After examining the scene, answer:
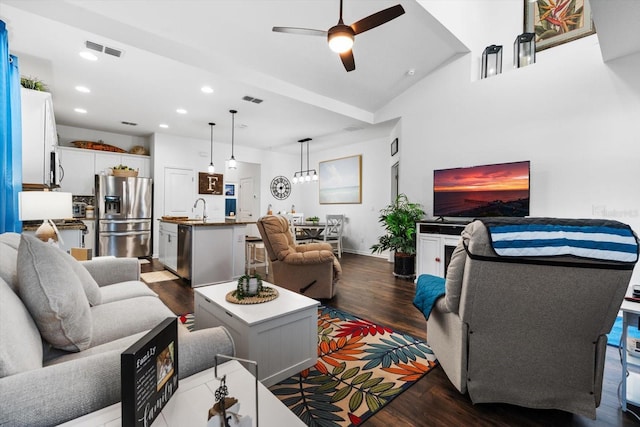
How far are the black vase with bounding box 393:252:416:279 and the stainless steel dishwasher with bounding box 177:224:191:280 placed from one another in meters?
3.20

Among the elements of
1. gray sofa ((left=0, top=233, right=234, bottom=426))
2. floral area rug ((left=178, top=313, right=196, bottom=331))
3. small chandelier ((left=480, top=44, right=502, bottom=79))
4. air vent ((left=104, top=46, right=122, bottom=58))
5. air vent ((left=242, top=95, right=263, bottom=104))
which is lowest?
floral area rug ((left=178, top=313, right=196, bottom=331))

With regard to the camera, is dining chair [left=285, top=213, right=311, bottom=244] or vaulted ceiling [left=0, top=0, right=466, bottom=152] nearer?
vaulted ceiling [left=0, top=0, right=466, bottom=152]

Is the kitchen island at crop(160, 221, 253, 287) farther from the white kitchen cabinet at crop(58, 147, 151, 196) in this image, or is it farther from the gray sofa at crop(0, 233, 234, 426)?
the white kitchen cabinet at crop(58, 147, 151, 196)

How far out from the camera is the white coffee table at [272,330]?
1.71 m

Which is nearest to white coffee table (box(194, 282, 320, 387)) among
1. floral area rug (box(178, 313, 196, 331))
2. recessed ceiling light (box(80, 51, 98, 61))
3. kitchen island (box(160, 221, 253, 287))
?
floral area rug (box(178, 313, 196, 331))

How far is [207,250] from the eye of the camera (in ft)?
13.6

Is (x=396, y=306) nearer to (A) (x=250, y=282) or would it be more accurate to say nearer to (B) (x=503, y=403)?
(B) (x=503, y=403)

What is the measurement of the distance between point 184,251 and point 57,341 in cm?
316

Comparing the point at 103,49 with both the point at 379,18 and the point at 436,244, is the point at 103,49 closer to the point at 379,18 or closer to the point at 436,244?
the point at 379,18

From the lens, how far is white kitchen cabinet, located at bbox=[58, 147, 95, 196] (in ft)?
18.6

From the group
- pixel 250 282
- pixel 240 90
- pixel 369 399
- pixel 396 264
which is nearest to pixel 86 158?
pixel 240 90

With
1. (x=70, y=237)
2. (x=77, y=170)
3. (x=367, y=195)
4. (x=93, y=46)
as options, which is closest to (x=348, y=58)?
(x=93, y=46)

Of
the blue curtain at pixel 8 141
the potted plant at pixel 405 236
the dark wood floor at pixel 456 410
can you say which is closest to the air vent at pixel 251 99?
the blue curtain at pixel 8 141

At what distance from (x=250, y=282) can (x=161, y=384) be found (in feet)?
4.17
